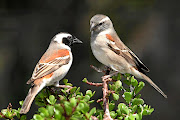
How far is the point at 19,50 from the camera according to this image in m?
5.20

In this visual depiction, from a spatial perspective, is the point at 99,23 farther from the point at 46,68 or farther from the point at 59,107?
the point at 59,107

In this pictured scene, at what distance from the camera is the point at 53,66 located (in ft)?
10.4

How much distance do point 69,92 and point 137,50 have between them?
2.97 metres

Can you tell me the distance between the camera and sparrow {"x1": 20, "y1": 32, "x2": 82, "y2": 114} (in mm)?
2827

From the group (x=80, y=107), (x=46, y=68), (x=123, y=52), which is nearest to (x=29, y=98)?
(x=46, y=68)

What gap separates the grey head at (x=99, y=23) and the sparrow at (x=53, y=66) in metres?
0.26

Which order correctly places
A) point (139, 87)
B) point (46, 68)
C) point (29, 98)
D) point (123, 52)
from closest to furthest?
point (139, 87), point (29, 98), point (46, 68), point (123, 52)

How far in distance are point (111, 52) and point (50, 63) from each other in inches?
25.0

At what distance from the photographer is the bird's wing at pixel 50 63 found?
297cm

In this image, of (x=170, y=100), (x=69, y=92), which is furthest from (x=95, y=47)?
(x=170, y=100)

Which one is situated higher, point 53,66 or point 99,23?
point 99,23

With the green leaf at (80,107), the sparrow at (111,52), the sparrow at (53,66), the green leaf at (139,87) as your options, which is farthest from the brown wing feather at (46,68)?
the green leaf at (80,107)

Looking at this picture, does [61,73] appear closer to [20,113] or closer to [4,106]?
[20,113]

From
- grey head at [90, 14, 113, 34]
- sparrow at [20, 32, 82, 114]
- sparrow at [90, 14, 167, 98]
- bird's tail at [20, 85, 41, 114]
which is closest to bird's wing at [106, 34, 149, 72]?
sparrow at [90, 14, 167, 98]
